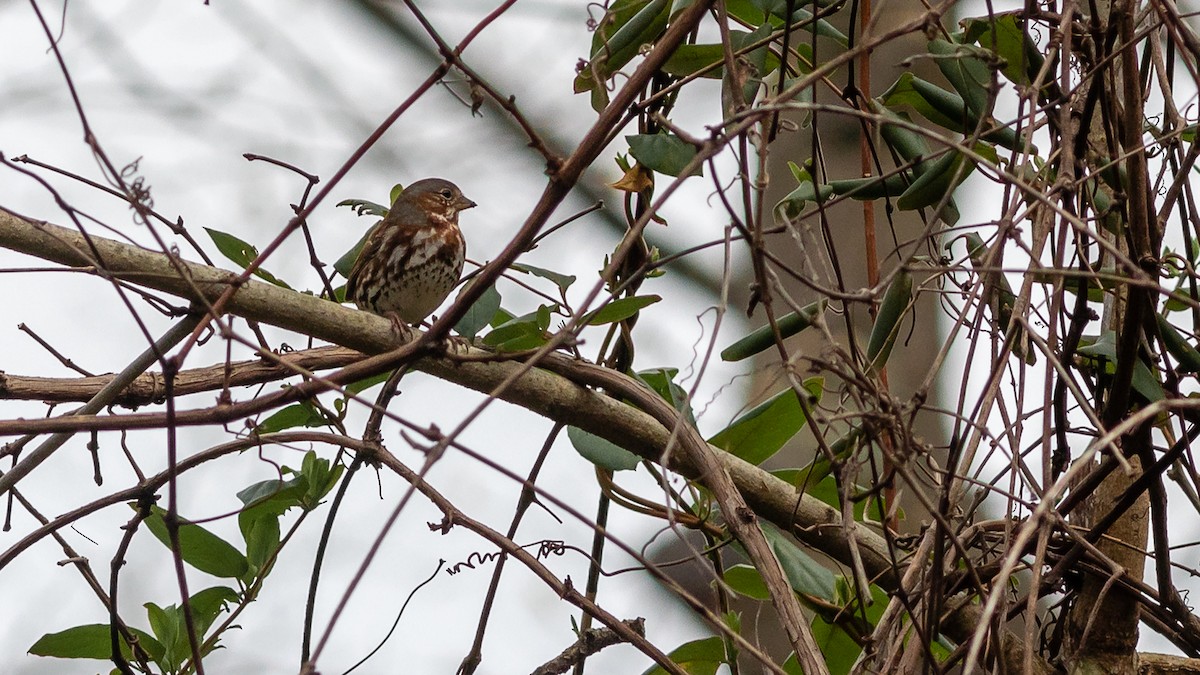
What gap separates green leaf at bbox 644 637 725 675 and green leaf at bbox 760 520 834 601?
1.01 ft

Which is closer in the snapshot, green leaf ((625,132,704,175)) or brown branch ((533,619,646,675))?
green leaf ((625,132,704,175))

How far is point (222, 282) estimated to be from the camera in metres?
2.01

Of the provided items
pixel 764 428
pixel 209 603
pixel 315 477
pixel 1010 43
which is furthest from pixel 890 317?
pixel 209 603

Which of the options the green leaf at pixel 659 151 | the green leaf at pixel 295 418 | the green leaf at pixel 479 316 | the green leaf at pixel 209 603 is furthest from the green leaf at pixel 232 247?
the green leaf at pixel 659 151

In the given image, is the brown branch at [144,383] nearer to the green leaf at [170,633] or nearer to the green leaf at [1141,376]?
the green leaf at [170,633]

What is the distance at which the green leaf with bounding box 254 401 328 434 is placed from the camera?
267 centimetres

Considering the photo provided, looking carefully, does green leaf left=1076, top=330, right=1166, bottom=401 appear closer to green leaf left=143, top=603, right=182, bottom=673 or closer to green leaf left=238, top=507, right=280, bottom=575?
green leaf left=238, top=507, right=280, bottom=575

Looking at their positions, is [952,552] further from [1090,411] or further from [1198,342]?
[1198,342]

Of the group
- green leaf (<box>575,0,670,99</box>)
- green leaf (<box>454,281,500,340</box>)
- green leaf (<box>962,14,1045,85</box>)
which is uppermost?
green leaf (<box>575,0,670,99</box>)

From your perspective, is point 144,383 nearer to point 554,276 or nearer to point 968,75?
point 554,276

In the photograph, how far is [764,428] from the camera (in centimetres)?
264

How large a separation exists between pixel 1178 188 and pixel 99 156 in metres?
1.77

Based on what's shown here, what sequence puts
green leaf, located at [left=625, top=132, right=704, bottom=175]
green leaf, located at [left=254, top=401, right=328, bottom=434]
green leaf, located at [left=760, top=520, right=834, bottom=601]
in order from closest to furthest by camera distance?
green leaf, located at [left=625, top=132, right=704, bottom=175], green leaf, located at [left=760, top=520, right=834, bottom=601], green leaf, located at [left=254, top=401, right=328, bottom=434]

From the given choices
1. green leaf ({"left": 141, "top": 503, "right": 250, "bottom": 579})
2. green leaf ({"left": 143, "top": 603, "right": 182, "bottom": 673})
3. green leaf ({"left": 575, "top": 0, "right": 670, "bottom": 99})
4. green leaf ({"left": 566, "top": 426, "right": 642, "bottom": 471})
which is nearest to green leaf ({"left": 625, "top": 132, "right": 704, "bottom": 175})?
green leaf ({"left": 575, "top": 0, "right": 670, "bottom": 99})
